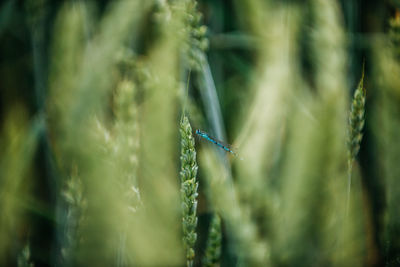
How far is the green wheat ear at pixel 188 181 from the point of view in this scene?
0.84ft

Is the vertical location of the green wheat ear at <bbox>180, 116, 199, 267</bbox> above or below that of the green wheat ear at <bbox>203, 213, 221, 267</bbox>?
above

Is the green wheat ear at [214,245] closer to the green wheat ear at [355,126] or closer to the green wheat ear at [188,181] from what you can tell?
the green wheat ear at [188,181]

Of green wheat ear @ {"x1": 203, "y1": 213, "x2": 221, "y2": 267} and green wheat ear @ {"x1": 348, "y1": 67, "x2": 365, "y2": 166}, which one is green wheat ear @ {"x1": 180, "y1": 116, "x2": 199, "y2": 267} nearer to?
green wheat ear @ {"x1": 203, "y1": 213, "x2": 221, "y2": 267}

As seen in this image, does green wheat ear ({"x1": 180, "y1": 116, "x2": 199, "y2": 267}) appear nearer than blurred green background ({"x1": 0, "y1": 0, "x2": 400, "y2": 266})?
Yes

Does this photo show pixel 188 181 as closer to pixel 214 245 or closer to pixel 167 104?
pixel 214 245

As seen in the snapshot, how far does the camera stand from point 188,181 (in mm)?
266

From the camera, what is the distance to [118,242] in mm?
373

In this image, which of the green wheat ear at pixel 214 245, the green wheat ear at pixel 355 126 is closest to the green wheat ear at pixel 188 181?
the green wheat ear at pixel 214 245

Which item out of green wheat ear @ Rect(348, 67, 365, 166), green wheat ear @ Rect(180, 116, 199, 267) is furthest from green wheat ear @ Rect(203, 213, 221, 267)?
green wheat ear @ Rect(348, 67, 365, 166)

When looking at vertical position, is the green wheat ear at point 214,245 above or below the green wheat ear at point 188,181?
below

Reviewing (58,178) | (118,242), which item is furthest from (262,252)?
(58,178)

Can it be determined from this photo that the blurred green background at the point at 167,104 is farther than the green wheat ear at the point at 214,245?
Yes

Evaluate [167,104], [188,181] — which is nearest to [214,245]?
[188,181]

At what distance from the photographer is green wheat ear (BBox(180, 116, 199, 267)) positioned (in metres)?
0.25
